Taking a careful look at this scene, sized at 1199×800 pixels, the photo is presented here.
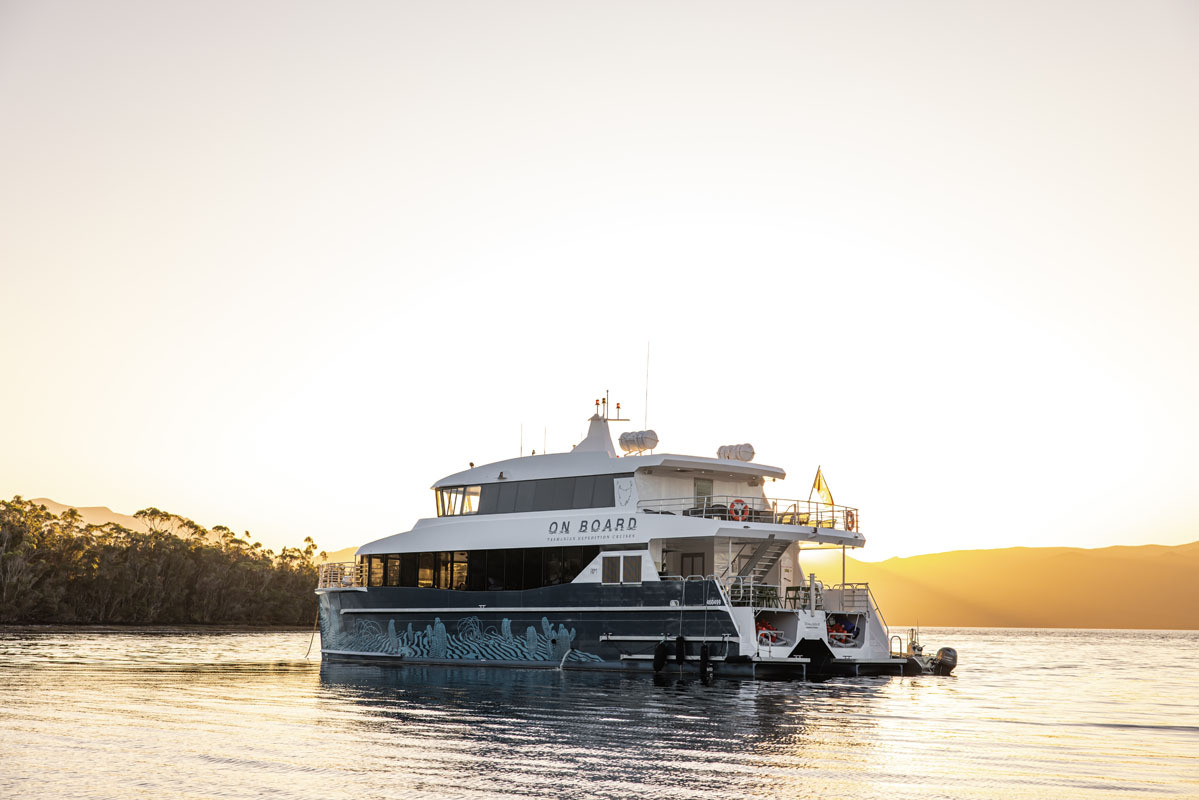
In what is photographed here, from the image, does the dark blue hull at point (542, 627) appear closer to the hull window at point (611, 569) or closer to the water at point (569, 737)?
the hull window at point (611, 569)

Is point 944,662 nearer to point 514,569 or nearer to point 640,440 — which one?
point 640,440

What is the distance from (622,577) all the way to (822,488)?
6.31m

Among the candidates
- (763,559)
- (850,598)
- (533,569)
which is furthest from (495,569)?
(850,598)

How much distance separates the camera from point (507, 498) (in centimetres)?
3391

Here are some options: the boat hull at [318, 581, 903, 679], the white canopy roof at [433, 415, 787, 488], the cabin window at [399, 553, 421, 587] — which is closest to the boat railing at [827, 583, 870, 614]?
the boat hull at [318, 581, 903, 679]

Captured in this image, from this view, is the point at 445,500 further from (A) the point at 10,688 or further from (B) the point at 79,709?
(B) the point at 79,709

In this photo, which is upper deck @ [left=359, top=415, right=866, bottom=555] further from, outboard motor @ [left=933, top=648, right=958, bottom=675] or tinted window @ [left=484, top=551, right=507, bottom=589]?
outboard motor @ [left=933, top=648, right=958, bottom=675]

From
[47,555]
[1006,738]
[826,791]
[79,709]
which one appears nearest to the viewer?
[826,791]

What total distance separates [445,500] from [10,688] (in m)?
13.6

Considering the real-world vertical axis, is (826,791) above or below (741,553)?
below

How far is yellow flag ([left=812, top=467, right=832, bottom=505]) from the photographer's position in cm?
3266

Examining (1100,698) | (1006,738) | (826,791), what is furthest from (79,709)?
(1100,698)

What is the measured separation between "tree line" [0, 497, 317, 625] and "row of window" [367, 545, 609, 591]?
53.2m

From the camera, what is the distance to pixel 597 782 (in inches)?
524
